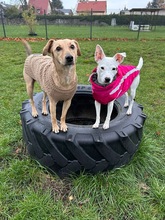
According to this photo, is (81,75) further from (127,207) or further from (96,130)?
(127,207)

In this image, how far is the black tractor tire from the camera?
210cm

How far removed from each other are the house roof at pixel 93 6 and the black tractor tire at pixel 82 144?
58932 mm

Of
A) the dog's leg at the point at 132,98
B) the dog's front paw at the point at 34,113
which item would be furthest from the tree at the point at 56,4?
the dog's leg at the point at 132,98

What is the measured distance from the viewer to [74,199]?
217cm

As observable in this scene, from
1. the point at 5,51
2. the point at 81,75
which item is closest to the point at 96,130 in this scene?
the point at 81,75

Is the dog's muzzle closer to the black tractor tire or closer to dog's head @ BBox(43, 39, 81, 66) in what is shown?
dog's head @ BBox(43, 39, 81, 66)

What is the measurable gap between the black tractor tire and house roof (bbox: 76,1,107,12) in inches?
2320

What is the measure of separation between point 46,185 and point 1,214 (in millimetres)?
508

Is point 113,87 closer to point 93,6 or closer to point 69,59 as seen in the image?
point 69,59

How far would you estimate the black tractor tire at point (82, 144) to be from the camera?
2.10m

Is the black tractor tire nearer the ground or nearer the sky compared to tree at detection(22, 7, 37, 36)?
nearer the ground

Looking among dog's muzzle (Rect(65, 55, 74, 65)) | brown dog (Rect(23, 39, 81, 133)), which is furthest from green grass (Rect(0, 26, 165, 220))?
dog's muzzle (Rect(65, 55, 74, 65))

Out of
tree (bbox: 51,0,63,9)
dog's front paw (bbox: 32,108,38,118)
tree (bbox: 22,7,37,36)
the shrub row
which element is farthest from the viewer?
tree (bbox: 51,0,63,9)

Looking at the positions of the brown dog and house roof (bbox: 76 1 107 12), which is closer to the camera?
the brown dog
